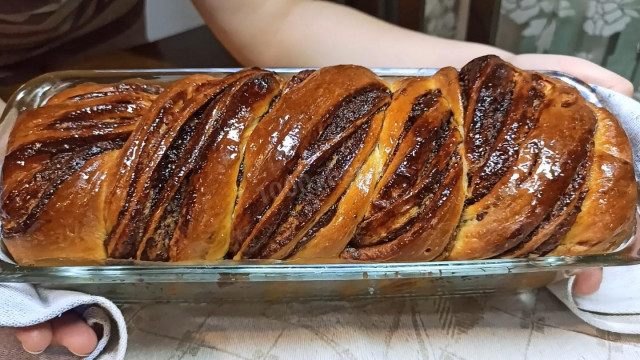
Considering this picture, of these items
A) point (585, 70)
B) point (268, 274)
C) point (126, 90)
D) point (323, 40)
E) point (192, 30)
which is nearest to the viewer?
point (268, 274)

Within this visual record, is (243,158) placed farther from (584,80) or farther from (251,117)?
(584,80)

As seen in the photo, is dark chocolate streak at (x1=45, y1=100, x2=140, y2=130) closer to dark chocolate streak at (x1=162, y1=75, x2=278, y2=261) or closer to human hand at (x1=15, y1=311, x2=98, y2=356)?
dark chocolate streak at (x1=162, y1=75, x2=278, y2=261)

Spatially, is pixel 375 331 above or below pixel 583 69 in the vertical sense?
below

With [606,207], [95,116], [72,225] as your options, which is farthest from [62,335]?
[606,207]

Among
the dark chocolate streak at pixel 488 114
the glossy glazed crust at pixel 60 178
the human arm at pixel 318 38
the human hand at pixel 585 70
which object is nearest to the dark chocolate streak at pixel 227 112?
the glossy glazed crust at pixel 60 178

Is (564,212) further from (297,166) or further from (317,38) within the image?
(317,38)

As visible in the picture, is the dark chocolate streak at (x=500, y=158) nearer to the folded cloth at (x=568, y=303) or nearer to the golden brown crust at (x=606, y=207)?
the golden brown crust at (x=606, y=207)
